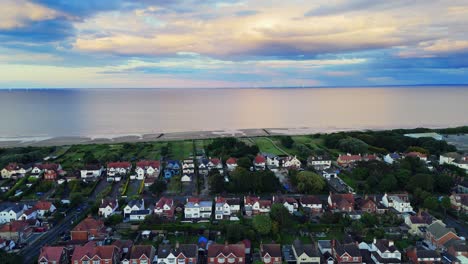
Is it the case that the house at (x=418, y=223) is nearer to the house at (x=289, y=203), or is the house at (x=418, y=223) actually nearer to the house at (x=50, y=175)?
the house at (x=289, y=203)

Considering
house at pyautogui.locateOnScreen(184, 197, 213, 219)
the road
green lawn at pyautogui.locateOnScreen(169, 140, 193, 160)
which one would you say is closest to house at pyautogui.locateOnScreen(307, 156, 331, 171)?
green lawn at pyautogui.locateOnScreen(169, 140, 193, 160)

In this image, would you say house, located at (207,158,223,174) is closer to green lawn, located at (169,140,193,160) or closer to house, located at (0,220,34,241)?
green lawn, located at (169,140,193,160)

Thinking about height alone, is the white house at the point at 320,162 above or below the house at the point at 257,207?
above

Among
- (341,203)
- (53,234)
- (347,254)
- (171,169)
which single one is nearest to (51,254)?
(53,234)

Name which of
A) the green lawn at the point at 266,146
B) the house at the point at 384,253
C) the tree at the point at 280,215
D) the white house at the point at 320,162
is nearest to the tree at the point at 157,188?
the tree at the point at 280,215

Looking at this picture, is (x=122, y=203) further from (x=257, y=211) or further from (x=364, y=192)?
(x=364, y=192)

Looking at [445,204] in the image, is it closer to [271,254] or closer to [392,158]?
[392,158]
